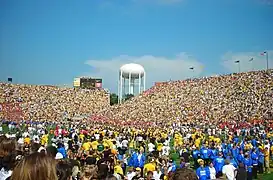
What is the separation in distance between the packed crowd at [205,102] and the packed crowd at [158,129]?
0.15 m

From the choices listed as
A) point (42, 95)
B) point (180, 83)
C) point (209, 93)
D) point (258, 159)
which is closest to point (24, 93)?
point (42, 95)

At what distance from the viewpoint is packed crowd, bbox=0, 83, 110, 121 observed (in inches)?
2562

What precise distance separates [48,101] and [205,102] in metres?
33.2

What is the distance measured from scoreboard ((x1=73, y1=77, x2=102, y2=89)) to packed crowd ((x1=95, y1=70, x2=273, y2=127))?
28.8 meters

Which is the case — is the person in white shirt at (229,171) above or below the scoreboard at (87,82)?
below

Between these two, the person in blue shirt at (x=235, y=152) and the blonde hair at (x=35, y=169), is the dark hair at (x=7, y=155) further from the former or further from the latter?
the person in blue shirt at (x=235, y=152)

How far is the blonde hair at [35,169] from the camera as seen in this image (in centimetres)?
289

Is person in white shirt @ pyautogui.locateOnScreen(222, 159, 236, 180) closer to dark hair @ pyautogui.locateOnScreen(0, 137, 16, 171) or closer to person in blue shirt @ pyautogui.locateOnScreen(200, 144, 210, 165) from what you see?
person in blue shirt @ pyautogui.locateOnScreen(200, 144, 210, 165)

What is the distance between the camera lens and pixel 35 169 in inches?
114

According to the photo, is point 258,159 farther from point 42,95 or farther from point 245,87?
point 42,95

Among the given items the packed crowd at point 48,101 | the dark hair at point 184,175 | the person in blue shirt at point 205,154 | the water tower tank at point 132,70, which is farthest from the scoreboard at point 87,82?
the dark hair at point 184,175

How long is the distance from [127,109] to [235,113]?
23191mm

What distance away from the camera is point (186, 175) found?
143 inches

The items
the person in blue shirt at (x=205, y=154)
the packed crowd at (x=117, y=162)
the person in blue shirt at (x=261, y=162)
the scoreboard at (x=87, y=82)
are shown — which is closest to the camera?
the packed crowd at (x=117, y=162)
